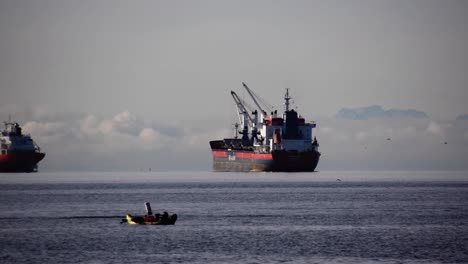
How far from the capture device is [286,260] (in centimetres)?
6128

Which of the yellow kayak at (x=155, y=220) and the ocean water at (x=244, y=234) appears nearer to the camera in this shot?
the ocean water at (x=244, y=234)

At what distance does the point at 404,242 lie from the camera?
7150cm

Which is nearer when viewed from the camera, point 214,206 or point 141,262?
point 141,262

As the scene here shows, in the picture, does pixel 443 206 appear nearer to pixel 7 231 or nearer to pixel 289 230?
pixel 289 230

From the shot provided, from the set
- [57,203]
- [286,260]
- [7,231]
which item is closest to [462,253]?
[286,260]

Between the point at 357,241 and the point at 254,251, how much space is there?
1050cm

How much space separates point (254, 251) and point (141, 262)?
9137 mm

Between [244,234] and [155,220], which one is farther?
[155,220]

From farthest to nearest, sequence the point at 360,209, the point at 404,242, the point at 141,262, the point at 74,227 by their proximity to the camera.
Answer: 1. the point at 360,209
2. the point at 74,227
3. the point at 404,242
4. the point at 141,262

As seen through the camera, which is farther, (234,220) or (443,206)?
(443,206)

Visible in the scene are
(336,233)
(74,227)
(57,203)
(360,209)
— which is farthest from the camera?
(57,203)

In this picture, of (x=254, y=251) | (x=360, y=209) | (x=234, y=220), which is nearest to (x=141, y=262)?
(x=254, y=251)

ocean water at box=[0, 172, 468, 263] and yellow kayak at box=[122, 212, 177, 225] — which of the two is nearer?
ocean water at box=[0, 172, 468, 263]

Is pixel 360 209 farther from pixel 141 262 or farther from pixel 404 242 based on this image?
pixel 141 262
